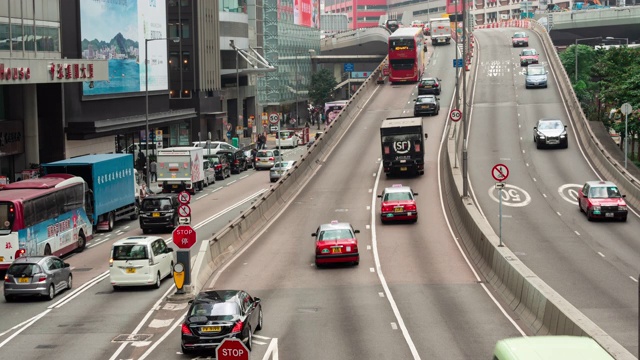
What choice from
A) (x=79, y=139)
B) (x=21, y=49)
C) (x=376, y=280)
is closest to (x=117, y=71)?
(x=79, y=139)

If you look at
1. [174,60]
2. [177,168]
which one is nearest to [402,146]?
[177,168]

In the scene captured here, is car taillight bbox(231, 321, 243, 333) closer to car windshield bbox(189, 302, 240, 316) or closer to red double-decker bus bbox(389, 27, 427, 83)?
car windshield bbox(189, 302, 240, 316)

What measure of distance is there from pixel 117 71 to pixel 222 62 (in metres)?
46.6

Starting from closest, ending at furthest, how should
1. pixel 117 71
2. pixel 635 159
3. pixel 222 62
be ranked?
pixel 117 71 → pixel 635 159 → pixel 222 62

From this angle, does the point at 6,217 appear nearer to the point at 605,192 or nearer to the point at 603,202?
the point at 603,202

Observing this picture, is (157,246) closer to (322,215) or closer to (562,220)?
(322,215)

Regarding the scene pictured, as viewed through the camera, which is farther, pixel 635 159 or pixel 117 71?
pixel 635 159

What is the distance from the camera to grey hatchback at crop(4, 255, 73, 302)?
33.8m

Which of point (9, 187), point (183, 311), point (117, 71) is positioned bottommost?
point (183, 311)

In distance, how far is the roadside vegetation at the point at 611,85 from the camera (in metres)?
77.1

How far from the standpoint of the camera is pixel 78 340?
90.4ft

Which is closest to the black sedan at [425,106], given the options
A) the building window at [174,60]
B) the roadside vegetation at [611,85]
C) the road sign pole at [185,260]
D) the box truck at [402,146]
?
the roadside vegetation at [611,85]

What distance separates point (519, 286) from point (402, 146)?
28.5 metres

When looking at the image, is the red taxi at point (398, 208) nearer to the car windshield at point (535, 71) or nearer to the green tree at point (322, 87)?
the car windshield at point (535, 71)
